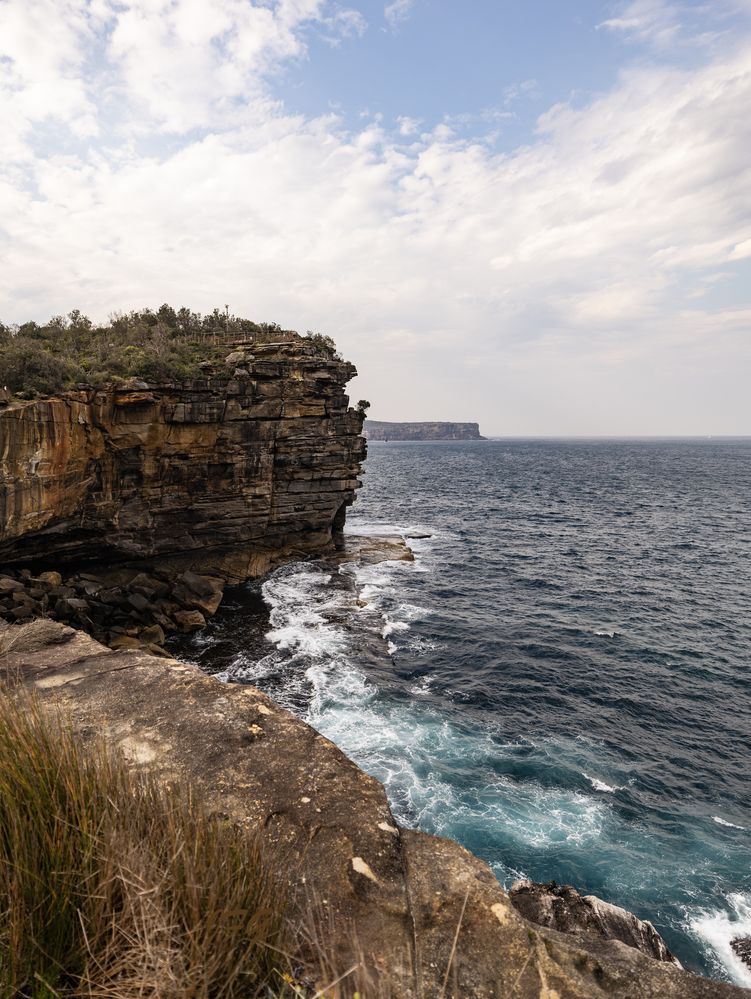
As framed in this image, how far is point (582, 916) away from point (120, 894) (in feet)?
28.0

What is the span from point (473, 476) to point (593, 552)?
205ft

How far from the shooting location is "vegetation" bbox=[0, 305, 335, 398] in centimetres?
2383

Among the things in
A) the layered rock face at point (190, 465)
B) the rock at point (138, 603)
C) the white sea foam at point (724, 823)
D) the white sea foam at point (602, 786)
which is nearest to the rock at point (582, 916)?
the white sea foam at point (602, 786)

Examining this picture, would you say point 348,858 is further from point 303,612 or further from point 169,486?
point 169,486

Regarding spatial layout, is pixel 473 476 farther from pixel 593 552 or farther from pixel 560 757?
pixel 560 757

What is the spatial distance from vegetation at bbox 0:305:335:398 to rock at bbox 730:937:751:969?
30151 millimetres

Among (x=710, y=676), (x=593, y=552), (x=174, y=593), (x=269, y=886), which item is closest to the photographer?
(x=269, y=886)

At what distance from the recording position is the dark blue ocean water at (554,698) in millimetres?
12930

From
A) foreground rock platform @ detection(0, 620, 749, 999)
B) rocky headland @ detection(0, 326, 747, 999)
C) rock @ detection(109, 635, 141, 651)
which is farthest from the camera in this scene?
rock @ detection(109, 635, 141, 651)

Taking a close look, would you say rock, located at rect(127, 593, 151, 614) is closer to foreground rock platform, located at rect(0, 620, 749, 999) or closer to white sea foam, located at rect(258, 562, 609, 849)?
white sea foam, located at rect(258, 562, 609, 849)

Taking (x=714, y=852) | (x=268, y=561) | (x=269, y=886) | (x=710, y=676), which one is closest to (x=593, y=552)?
(x=710, y=676)

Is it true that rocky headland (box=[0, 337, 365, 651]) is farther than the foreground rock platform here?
Yes

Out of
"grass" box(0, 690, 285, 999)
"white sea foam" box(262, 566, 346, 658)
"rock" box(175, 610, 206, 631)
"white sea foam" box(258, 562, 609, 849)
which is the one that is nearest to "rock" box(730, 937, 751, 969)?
"white sea foam" box(258, 562, 609, 849)

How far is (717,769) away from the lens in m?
16.3
